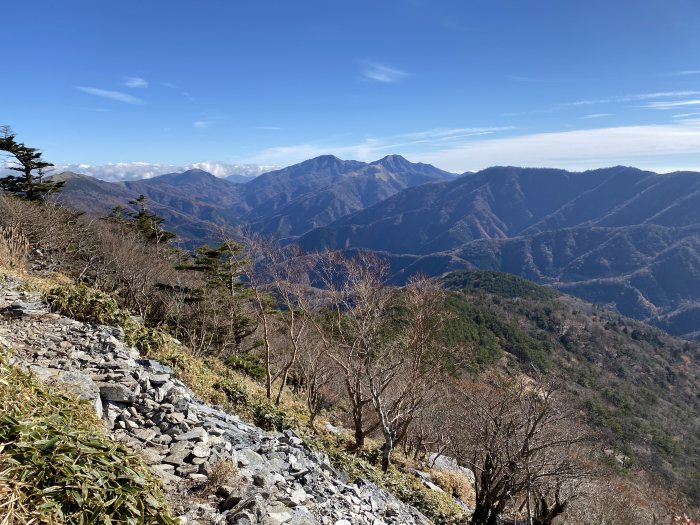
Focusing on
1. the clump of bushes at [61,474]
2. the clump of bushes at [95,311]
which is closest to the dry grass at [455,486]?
the clump of bushes at [95,311]

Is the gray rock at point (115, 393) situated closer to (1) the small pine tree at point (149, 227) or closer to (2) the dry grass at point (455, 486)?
(2) the dry grass at point (455, 486)

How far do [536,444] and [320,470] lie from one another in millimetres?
9077

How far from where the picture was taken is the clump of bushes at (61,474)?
286 centimetres

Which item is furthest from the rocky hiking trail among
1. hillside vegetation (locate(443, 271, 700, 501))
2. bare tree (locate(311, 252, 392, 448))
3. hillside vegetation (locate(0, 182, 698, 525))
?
hillside vegetation (locate(443, 271, 700, 501))

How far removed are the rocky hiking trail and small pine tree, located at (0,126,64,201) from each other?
1229 inches

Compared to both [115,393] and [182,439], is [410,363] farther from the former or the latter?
[115,393]

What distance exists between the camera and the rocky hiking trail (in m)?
4.82

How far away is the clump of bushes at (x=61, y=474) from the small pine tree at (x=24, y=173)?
36647mm

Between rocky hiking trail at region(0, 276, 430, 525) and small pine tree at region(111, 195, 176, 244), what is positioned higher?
small pine tree at region(111, 195, 176, 244)

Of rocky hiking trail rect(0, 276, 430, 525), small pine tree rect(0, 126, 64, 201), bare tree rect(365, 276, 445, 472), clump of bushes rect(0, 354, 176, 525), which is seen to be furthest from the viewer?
small pine tree rect(0, 126, 64, 201)

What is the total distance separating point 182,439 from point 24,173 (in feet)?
125

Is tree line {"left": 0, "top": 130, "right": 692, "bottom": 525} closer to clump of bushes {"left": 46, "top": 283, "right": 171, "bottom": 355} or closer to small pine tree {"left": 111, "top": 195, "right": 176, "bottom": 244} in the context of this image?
clump of bushes {"left": 46, "top": 283, "right": 171, "bottom": 355}

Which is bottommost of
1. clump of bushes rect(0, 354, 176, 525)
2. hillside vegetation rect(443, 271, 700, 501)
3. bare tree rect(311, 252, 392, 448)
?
hillside vegetation rect(443, 271, 700, 501)

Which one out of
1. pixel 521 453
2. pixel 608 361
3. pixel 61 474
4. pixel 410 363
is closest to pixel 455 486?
pixel 410 363
